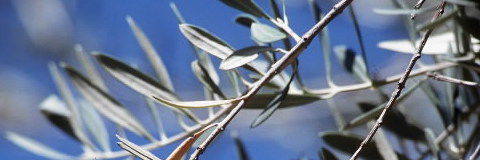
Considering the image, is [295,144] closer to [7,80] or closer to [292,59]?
[292,59]

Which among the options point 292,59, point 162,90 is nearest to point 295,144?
point 162,90

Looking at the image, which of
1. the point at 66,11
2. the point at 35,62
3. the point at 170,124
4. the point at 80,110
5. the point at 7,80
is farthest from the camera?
the point at 35,62

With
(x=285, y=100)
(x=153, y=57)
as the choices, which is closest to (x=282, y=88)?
(x=285, y=100)

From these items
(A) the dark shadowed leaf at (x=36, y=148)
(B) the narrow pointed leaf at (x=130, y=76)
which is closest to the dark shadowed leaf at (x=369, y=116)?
(B) the narrow pointed leaf at (x=130, y=76)

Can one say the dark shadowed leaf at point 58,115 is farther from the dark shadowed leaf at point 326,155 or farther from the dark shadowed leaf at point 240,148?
the dark shadowed leaf at point 326,155

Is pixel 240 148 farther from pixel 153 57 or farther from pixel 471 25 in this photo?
pixel 471 25
